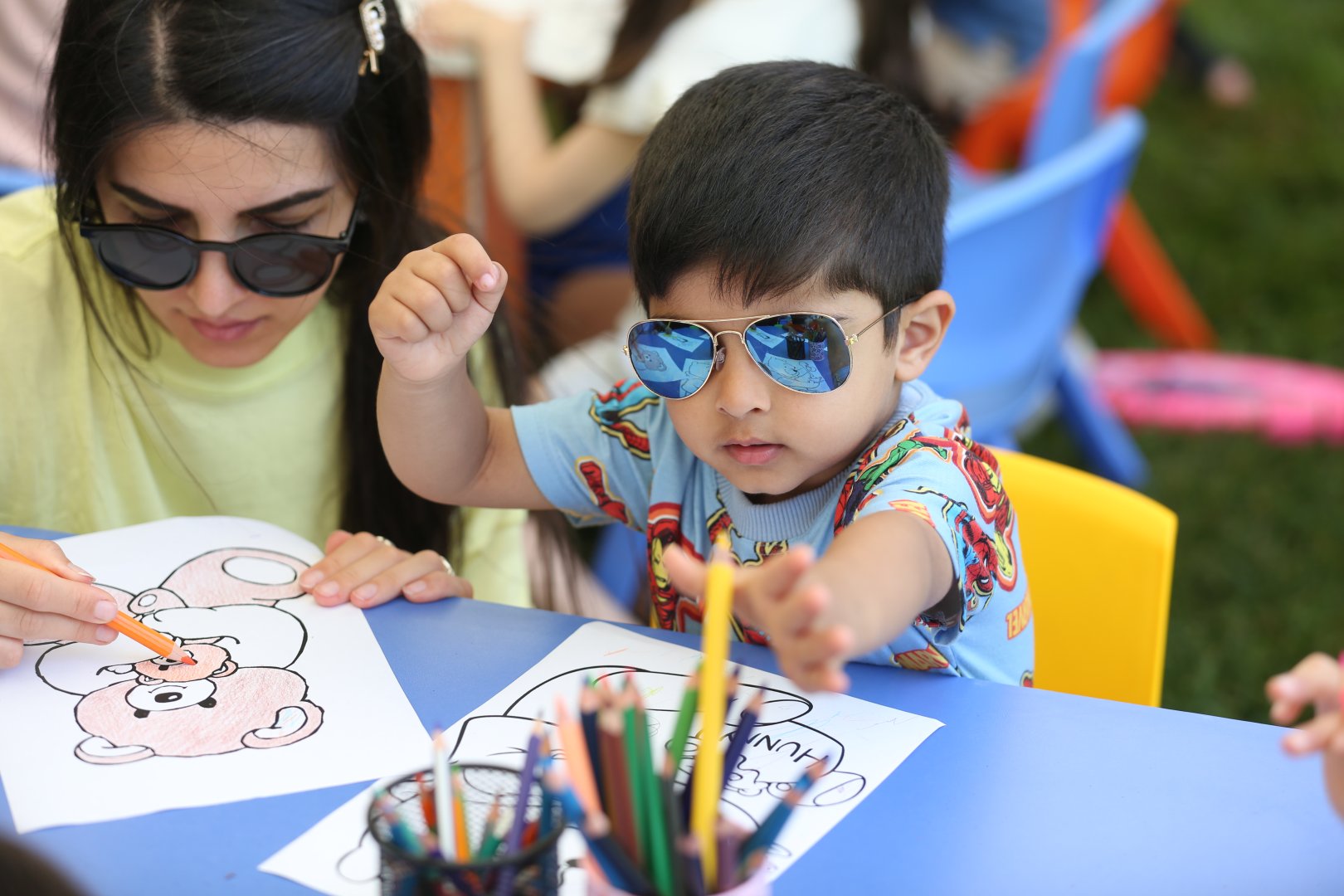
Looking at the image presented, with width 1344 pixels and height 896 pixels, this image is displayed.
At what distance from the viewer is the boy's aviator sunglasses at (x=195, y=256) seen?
112 centimetres

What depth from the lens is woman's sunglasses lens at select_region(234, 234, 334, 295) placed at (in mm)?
1134

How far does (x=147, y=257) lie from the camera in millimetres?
1127

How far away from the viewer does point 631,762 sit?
1.86 feet

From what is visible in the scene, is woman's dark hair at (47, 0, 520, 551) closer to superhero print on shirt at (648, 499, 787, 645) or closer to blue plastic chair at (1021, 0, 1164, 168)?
superhero print on shirt at (648, 499, 787, 645)

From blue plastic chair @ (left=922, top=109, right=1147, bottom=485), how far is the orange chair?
2.28 feet

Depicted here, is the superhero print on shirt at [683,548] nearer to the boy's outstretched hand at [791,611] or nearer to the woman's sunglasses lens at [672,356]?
the woman's sunglasses lens at [672,356]

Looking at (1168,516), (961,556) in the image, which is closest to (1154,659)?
(1168,516)

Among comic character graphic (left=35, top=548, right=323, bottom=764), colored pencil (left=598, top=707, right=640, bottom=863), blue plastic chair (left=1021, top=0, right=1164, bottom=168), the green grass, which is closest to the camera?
colored pencil (left=598, top=707, right=640, bottom=863)

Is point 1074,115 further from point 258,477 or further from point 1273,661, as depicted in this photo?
point 258,477

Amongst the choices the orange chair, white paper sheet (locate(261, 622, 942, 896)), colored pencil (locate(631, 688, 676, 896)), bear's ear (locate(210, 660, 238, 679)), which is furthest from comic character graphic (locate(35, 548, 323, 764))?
the orange chair

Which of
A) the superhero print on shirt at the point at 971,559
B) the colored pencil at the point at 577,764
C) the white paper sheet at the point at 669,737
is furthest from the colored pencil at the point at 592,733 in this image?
the superhero print on shirt at the point at 971,559

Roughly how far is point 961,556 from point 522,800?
1.33 ft

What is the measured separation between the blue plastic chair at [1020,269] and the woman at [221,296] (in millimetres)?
730

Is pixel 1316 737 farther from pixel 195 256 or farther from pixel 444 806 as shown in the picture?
pixel 195 256
